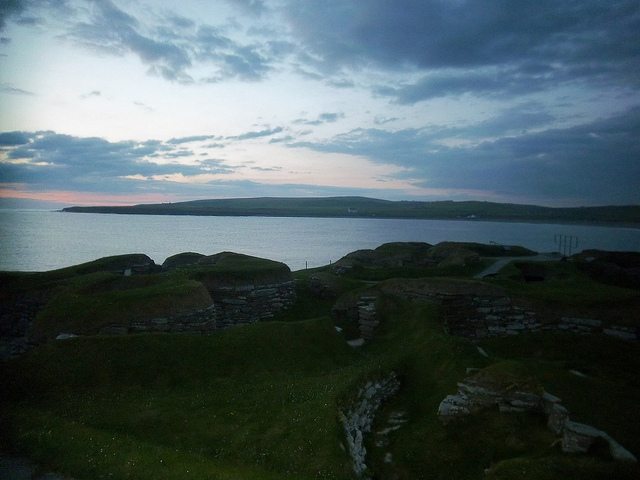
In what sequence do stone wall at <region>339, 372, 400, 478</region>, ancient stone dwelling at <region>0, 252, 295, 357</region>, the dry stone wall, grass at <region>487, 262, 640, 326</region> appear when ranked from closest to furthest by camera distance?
the dry stone wall < stone wall at <region>339, 372, 400, 478</region> < ancient stone dwelling at <region>0, 252, 295, 357</region> < grass at <region>487, 262, 640, 326</region>

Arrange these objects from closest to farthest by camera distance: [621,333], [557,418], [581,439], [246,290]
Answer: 1. [581,439]
2. [557,418]
3. [621,333]
4. [246,290]

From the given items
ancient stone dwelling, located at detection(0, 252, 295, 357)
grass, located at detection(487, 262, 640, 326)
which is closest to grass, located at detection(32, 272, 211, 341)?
ancient stone dwelling, located at detection(0, 252, 295, 357)

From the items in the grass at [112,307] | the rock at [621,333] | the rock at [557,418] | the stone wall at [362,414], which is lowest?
the stone wall at [362,414]

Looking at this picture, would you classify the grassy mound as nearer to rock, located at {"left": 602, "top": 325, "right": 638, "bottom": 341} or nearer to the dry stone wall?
the dry stone wall

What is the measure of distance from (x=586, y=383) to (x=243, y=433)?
14432 millimetres

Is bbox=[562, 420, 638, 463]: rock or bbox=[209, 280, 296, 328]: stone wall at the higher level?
bbox=[562, 420, 638, 463]: rock

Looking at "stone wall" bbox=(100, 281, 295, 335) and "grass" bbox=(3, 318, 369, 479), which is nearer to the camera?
"grass" bbox=(3, 318, 369, 479)

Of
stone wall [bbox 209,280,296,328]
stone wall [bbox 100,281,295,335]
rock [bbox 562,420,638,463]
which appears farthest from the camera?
stone wall [bbox 209,280,296,328]

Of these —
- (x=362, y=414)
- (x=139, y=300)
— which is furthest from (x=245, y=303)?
(x=362, y=414)

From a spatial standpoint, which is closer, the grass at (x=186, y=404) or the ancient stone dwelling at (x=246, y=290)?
the grass at (x=186, y=404)

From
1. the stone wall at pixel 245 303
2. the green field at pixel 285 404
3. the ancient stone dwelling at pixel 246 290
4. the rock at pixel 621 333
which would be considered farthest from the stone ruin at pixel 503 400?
the stone wall at pixel 245 303

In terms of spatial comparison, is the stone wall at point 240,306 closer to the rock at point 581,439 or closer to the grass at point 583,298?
the grass at point 583,298

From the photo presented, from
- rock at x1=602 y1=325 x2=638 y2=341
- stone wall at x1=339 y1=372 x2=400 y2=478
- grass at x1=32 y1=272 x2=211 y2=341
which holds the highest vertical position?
grass at x1=32 y1=272 x2=211 y2=341

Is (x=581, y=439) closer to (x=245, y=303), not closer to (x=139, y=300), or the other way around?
(x=139, y=300)
